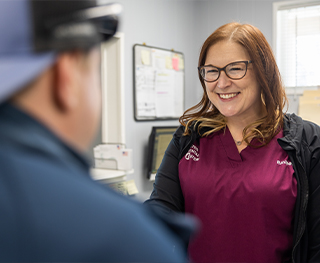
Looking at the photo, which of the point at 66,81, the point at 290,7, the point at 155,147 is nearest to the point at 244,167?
the point at 66,81

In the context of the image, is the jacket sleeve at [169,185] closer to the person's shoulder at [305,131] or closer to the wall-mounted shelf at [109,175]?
the person's shoulder at [305,131]

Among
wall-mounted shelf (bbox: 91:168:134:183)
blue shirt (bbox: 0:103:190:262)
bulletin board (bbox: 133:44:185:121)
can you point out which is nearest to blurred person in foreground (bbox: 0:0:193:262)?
blue shirt (bbox: 0:103:190:262)

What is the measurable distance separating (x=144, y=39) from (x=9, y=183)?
3.07 m

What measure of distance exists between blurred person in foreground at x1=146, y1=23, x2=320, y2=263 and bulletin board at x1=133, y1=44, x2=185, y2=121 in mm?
1778

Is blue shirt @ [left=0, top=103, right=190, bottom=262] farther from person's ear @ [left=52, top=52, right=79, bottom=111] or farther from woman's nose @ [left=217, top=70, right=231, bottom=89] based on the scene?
woman's nose @ [left=217, top=70, right=231, bottom=89]

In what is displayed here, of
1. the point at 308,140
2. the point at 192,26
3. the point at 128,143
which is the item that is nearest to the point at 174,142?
the point at 308,140

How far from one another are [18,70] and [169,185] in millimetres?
994

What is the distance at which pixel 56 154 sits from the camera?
1.09 ft

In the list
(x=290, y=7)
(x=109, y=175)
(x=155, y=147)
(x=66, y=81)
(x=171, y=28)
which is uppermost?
(x=290, y=7)

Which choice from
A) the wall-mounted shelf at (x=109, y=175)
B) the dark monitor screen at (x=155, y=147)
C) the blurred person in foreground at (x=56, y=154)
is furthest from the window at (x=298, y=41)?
the blurred person in foreground at (x=56, y=154)

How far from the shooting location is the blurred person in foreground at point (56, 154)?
0.96 feet

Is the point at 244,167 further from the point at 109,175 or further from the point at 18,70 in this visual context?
the point at 109,175

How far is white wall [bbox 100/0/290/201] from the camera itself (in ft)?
10.2

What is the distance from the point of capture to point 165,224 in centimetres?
39
